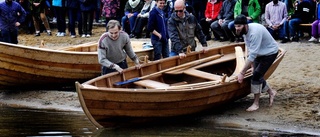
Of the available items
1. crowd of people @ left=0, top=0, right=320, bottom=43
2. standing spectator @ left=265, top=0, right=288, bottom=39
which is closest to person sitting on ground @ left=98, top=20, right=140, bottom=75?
crowd of people @ left=0, top=0, right=320, bottom=43

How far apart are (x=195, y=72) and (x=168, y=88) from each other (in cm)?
153

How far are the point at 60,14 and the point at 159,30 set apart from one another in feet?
28.7

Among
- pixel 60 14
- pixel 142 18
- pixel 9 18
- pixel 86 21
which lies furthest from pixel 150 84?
pixel 60 14

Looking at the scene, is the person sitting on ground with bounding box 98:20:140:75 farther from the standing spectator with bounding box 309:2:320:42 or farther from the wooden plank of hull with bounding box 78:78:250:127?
the standing spectator with bounding box 309:2:320:42

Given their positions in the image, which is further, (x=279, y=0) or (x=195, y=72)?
(x=279, y=0)

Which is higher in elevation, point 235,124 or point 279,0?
point 279,0

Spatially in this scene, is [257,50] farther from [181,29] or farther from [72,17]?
[72,17]

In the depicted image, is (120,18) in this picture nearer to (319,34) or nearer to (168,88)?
(319,34)

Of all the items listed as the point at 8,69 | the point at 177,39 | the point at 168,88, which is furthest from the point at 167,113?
the point at 8,69

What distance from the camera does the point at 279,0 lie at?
61.7 feet

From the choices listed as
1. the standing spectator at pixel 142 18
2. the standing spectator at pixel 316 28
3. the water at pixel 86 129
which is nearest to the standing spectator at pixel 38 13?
the standing spectator at pixel 142 18

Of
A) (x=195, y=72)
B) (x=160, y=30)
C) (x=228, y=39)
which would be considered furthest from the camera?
(x=228, y=39)

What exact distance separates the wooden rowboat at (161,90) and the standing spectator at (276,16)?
15.0 ft

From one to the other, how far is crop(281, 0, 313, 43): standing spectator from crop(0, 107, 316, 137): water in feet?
22.2
